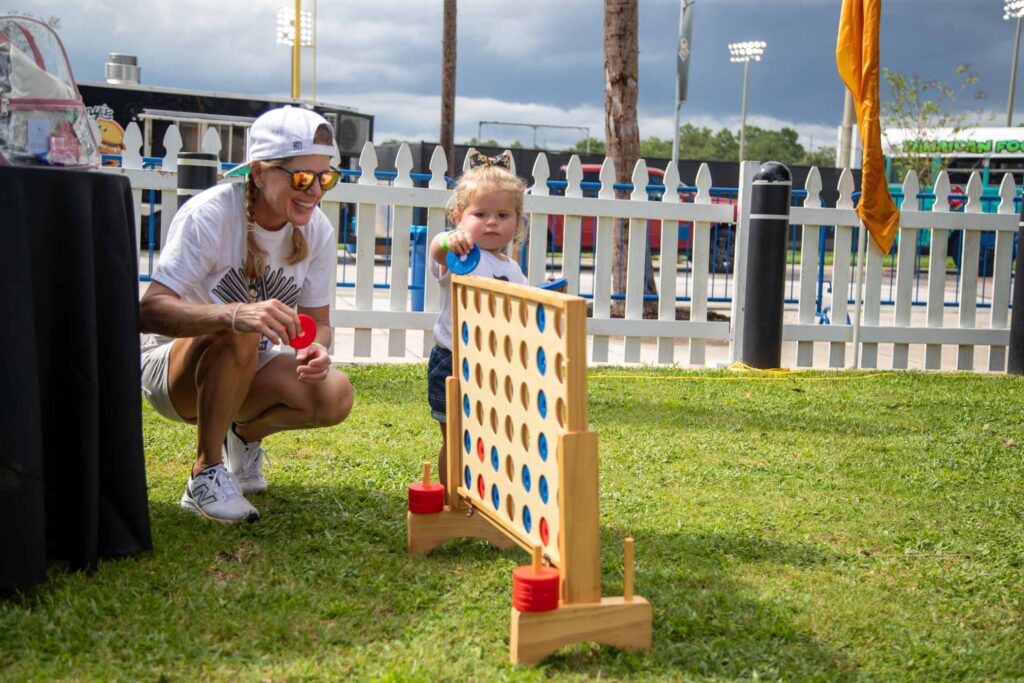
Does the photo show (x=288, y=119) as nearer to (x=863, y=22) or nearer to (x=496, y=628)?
(x=496, y=628)

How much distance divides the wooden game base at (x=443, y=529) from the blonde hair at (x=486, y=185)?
3.31ft

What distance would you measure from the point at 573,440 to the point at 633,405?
353 centimetres

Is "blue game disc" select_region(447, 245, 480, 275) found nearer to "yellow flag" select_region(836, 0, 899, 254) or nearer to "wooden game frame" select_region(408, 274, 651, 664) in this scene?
"wooden game frame" select_region(408, 274, 651, 664)

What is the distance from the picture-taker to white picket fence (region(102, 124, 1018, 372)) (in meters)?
7.36

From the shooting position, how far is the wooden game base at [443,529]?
3211mm

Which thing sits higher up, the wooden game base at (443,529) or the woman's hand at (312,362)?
the woman's hand at (312,362)

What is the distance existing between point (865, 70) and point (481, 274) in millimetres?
4735

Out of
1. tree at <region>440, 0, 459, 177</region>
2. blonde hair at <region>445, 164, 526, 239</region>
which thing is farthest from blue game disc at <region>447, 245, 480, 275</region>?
tree at <region>440, 0, 459, 177</region>

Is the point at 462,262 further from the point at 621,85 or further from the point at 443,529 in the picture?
the point at 621,85

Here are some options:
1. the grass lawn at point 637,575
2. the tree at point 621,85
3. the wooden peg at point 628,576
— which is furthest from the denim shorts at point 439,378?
the tree at point 621,85

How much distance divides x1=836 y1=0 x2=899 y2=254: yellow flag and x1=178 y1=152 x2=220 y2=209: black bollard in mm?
4253

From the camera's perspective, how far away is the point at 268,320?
298 centimetres

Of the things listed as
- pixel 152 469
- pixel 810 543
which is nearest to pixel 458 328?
pixel 810 543

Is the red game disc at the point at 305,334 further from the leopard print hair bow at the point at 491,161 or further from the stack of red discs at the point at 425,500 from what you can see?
the leopard print hair bow at the point at 491,161
